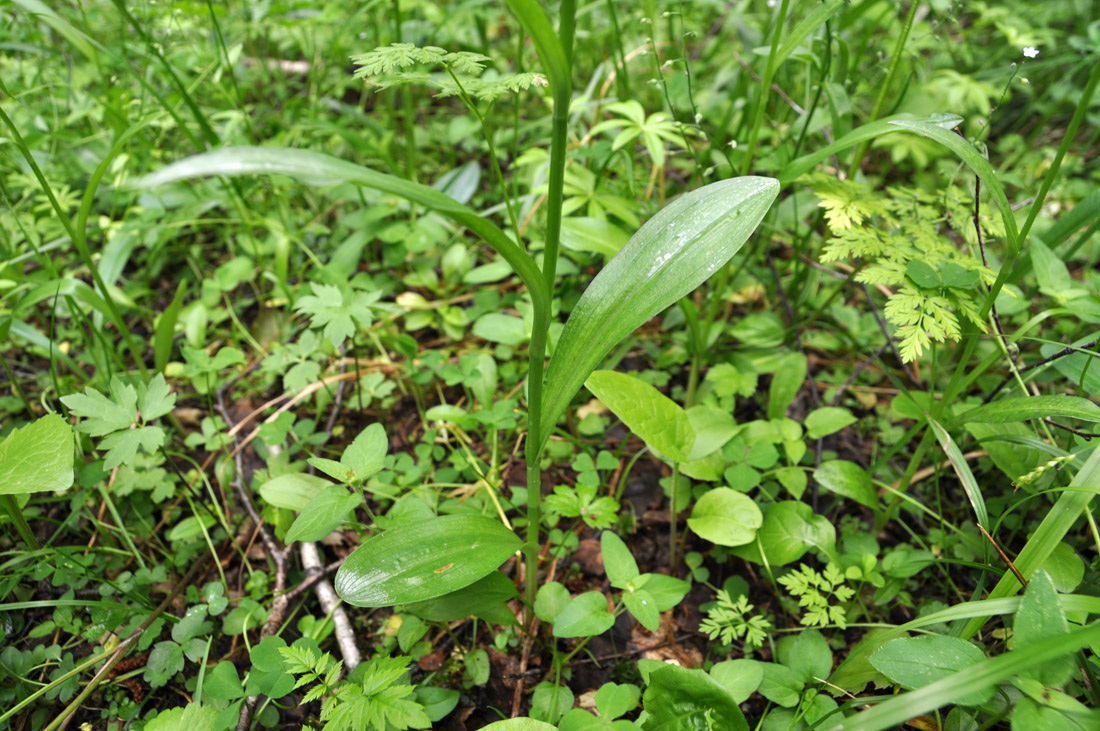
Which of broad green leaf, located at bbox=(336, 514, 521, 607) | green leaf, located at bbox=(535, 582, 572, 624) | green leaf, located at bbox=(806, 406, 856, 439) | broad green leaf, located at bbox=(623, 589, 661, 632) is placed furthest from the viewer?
green leaf, located at bbox=(806, 406, 856, 439)

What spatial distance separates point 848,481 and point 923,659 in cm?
55

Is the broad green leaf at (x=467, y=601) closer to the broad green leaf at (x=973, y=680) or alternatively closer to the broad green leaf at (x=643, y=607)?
the broad green leaf at (x=643, y=607)

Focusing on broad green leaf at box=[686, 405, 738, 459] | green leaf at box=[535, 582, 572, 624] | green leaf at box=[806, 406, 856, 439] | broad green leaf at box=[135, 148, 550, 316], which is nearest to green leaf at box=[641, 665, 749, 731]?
green leaf at box=[535, 582, 572, 624]

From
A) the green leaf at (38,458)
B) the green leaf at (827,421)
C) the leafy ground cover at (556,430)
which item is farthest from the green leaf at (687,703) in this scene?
the green leaf at (38,458)

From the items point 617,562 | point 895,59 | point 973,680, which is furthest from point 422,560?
point 895,59

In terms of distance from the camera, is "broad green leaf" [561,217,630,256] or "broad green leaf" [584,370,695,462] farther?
"broad green leaf" [561,217,630,256]

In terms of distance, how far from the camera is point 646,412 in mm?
1389

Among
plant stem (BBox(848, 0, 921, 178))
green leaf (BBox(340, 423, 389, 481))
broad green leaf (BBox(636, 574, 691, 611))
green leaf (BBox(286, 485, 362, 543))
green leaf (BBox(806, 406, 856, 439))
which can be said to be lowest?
broad green leaf (BBox(636, 574, 691, 611))

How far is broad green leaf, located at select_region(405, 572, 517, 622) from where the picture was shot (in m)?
1.23

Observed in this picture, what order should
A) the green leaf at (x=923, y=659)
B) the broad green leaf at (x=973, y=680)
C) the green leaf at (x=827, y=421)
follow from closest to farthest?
the broad green leaf at (x=973, y=680), the green leaf at (x=923, y=659), the green leaf at (x=827, y=421)

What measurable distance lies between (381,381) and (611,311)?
41.9 inches

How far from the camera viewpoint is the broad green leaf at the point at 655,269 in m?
1.03

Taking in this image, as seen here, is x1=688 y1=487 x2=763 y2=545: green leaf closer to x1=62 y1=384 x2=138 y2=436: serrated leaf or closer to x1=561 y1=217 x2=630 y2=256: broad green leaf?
x1=561 y1=217 x2=630 y2=256: broad green leaf

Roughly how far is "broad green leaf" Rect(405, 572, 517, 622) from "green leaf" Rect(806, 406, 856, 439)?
874 mm
